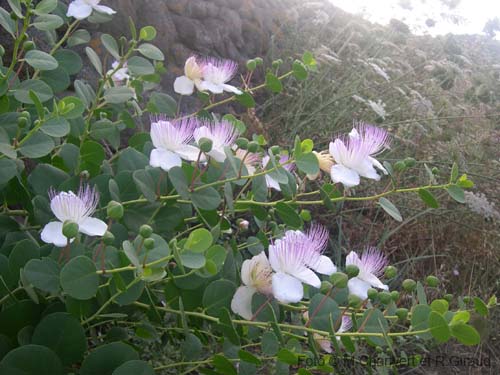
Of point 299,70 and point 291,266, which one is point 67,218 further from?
point 299,70

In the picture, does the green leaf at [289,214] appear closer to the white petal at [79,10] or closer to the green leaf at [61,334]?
the green leaf at [61,334]

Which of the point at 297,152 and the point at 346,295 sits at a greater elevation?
the point at 297,152

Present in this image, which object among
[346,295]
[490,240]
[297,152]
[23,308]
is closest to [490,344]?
[490,240]

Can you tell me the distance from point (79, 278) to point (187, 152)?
0.90 ft

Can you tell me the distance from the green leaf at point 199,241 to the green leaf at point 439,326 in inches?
12.7

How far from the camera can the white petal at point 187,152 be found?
921 millimetres

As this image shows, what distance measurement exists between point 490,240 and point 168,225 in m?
2.23

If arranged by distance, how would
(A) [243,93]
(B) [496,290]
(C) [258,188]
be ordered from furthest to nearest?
(B) [496,290]
(A) [243,93]
(C) [258,188]

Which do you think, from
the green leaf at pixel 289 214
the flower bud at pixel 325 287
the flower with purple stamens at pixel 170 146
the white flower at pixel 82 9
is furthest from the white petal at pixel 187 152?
the white flower at pixel 82 9

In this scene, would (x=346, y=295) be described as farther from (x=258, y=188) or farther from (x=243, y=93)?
(x=243, y=93)

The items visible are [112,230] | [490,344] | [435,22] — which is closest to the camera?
[112,230]

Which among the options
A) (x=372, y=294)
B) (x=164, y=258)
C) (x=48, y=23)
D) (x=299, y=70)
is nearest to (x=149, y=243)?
(x=164, y=258)

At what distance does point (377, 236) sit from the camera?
2.71 m

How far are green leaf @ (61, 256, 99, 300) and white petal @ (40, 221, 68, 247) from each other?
0.05 metres
